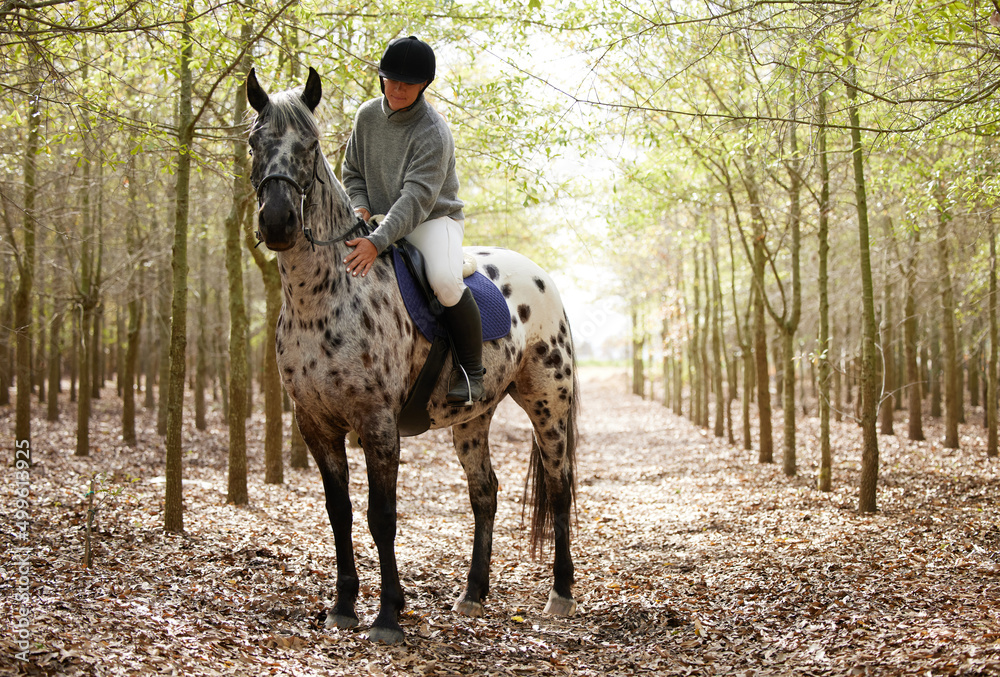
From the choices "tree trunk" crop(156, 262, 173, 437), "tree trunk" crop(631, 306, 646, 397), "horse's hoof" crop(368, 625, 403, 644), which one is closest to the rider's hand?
"horse's hoof" crop(368, 625, 403, 644)

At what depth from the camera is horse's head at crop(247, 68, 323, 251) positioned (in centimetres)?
360

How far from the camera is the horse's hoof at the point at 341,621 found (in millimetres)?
Answer: 4305

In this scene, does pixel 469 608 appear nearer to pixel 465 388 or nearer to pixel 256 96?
pixel 465 388

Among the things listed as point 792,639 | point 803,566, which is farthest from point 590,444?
point 792,639

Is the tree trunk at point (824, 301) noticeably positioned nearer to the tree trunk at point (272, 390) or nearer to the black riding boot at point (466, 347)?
the black riding boot at point (466, 347)

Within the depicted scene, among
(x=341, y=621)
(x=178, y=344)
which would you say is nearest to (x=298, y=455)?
(x=178, y=344)

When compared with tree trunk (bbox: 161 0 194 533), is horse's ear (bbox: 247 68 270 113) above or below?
above

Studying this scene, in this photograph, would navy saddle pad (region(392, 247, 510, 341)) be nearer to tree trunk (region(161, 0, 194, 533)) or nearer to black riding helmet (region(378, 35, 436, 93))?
black riding helmet (region(378, 35, 436, 93))

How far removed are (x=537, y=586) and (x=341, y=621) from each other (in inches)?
78.4

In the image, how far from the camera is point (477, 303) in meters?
4.87

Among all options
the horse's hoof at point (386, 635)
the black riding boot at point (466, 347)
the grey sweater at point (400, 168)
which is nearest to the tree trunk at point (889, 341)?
the black riding boot at point (466, 347)

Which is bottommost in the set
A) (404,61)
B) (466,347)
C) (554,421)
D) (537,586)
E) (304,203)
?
(537,586)

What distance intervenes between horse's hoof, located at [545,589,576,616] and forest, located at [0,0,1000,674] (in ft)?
0.71

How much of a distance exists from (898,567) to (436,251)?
13.9 feet
